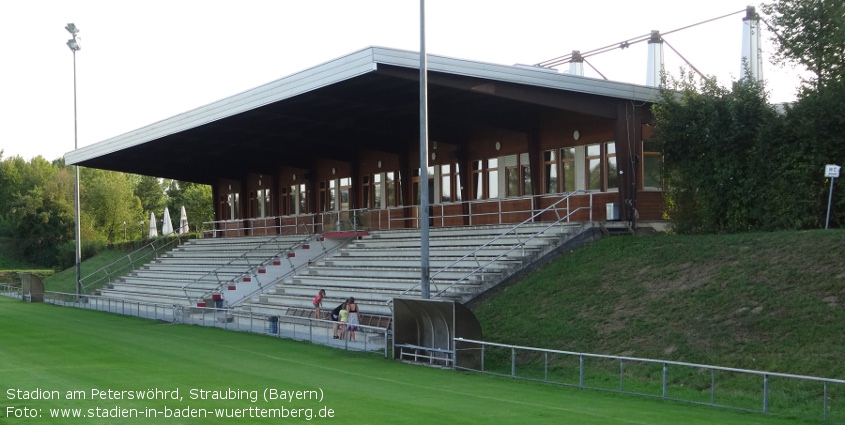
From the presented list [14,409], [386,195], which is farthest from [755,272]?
[386,195]

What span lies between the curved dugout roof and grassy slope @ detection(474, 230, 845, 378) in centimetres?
514

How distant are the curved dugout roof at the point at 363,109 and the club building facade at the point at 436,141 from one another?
0.18 feet

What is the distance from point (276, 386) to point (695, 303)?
8741mm

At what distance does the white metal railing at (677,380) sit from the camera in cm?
1330

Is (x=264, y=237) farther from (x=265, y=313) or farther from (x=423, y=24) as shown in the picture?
(x=423, y=24)

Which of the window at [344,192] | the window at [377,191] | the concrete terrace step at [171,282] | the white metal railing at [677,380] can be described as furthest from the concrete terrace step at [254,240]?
the white metal railing at [677,380]

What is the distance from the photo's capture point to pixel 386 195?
4097cm

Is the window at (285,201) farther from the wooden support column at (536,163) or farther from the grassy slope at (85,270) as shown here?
the wooden support column at (536,163)

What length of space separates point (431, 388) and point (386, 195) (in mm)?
25737

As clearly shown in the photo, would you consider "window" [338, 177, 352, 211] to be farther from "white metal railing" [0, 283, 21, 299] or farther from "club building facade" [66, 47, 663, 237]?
"white metal railing" [0, 283, 21, 299]

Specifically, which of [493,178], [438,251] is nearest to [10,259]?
[493,178]

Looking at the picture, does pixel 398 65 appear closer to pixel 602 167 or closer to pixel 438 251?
pixel 438 251

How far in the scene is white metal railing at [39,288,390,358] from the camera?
2245 cm

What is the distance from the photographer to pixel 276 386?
15.4 m
